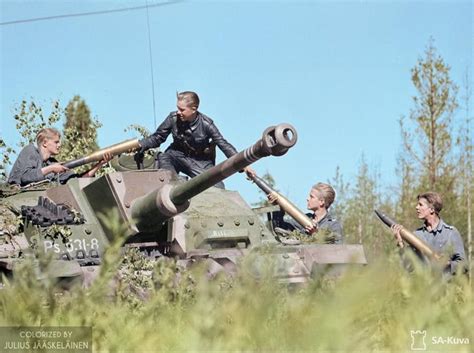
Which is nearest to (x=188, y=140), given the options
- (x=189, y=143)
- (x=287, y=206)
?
(x=189, y=143)

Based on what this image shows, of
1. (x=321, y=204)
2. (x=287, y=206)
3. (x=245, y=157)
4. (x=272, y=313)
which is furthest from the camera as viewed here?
(x=287, y=206)

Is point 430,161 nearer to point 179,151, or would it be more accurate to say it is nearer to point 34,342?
point 179,151

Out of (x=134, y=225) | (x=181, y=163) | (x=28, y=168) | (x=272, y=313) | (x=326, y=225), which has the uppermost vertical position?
(x=181, y=163)

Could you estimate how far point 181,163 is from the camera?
10039 mm

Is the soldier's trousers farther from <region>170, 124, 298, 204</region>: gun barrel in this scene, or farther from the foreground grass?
the foreground grass

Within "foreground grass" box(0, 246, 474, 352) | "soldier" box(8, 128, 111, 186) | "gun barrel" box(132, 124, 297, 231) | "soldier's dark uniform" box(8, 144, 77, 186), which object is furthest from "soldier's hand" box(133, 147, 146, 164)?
"foreground grass" box(0, 246, 474, 352)

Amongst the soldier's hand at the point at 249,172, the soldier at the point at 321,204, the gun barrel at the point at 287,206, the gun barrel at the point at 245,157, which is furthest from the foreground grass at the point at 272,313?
the soldier's hand at the point at 249,172

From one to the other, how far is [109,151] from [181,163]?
3.67 ft

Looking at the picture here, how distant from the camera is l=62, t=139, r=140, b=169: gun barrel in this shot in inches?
409

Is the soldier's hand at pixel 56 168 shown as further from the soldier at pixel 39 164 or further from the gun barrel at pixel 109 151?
the gun barrel at pixel 109 151

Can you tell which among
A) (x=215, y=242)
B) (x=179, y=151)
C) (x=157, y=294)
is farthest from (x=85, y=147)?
(x=157, y=294)

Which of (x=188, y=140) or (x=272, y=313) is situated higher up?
(x=188, y=140)

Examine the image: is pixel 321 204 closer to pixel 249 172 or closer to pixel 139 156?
pixel 249 172

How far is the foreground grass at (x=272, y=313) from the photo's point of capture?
230 cm
